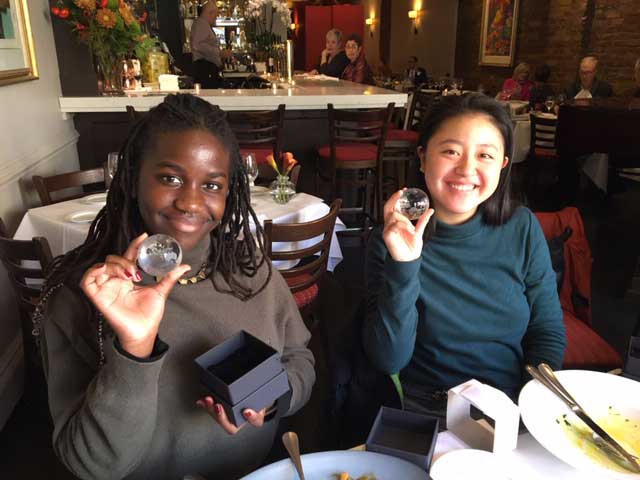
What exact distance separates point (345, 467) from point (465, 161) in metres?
0.75

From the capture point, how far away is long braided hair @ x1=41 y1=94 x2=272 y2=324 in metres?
0.94

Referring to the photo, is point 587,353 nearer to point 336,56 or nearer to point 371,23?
point 336,56

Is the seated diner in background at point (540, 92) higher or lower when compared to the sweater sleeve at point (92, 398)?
higher

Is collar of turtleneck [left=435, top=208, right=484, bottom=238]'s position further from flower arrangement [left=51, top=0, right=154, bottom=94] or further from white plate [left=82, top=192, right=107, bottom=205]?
flower arrangement [left=51, top=0, right=154, bottom=94]

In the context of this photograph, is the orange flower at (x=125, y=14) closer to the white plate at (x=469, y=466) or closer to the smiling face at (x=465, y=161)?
the smiling face at (x=465, y=161)

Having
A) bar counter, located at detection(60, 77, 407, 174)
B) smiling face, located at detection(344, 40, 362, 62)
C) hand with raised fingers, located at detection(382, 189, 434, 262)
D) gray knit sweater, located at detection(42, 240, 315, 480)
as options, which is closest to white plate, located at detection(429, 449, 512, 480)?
gray knit sweater, located at detection(42, 240, 315, 480)

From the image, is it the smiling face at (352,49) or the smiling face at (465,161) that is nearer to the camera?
the smiling face at (465,161)

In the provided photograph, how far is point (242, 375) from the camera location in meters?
0.76

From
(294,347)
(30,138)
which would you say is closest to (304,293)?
(294,347)

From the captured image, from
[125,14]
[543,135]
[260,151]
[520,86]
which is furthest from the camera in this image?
[520,86]

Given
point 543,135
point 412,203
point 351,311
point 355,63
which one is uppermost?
point 355,63

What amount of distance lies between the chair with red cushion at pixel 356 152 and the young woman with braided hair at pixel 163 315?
8.31 feet

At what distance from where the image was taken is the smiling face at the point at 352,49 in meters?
6.04

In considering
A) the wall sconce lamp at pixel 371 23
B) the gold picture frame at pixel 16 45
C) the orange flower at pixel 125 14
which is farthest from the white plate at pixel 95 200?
the wall sconce lamp at pixel 371 23
